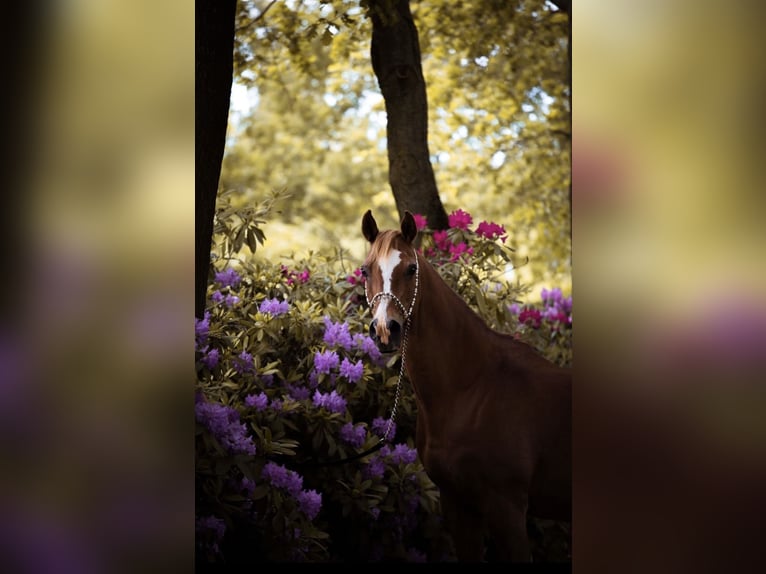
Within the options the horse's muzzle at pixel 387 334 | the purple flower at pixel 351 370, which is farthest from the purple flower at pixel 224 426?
the purple flower at pixel 351 370

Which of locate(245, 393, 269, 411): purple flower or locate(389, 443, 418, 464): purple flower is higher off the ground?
locate(245, 393, 269, 411): purple flower

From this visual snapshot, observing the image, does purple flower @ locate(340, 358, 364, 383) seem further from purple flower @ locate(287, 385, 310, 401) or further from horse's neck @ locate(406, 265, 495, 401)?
horse's neck @ locate(406, 265, 495, 401)

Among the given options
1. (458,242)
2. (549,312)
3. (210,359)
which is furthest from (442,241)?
(210,359)

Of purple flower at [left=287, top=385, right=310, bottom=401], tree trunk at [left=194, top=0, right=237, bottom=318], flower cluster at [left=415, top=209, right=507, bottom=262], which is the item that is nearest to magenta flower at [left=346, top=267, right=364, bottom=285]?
flower cluster at [left=415, top=209, right=507, bottom=262]

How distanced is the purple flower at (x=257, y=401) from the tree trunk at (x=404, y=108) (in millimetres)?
1896

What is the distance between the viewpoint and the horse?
3.16m

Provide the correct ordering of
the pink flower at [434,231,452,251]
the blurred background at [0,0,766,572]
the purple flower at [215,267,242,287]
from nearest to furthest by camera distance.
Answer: the blurred background at [0,0,766,572] → the purple flower at [215,267,242,287] → the pink flower at [434,231,452,251]

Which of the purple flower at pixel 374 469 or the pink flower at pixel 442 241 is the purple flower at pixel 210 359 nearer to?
the purple flower at pixel 374 469
